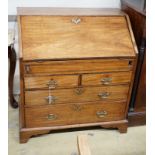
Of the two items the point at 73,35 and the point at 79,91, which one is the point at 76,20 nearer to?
the point at 73,35

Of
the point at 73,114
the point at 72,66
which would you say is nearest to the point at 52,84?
the point at 72,66

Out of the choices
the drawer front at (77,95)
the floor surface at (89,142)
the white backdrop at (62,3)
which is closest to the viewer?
the drawer front at (77,95)

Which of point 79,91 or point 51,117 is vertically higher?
point 79,91

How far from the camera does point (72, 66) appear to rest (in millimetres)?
1628

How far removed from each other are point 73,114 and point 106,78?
0.36 meters

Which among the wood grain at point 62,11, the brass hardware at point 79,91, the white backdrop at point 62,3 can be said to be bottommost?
the brass hardware at point 79,91

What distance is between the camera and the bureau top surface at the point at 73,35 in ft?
5.24

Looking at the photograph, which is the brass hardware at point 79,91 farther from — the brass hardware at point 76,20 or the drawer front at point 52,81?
the brass hardware at point 76,20

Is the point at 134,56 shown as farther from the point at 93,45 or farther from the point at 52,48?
the point at 52,48

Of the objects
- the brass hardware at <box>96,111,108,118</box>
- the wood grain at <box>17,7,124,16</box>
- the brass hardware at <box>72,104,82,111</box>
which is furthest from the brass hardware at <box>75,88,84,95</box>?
the wood grain at <box>17,7,124,16</box>

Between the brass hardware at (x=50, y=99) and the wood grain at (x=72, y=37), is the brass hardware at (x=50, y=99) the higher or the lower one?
the lower one

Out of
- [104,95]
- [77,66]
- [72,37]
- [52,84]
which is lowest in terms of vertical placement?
[104,95]

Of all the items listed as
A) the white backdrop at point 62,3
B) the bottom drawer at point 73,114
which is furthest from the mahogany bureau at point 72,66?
the white backdrop at point 62,3

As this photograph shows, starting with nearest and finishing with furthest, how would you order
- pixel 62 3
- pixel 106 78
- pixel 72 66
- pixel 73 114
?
pixel 72 66, pixel 106 78, pixel 73 114, pixel 62 3
